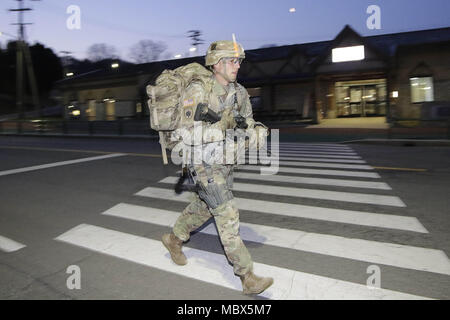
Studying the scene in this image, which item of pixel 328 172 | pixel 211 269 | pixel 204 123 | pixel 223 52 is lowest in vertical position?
pixel 211 269

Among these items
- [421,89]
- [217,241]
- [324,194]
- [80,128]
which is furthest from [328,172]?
[80,128]

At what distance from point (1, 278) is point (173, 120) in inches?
90.6

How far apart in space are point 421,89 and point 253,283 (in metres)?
23.7

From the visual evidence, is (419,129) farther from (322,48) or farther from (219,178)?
(322,48)

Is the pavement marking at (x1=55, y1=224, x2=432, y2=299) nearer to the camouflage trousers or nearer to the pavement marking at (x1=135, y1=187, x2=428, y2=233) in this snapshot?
the camouflage trousers

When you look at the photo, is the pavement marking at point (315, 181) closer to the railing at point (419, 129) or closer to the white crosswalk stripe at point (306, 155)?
the white crosswalk stripe at point (306, 155)

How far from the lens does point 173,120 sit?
3.16m

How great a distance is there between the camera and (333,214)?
17.1ft

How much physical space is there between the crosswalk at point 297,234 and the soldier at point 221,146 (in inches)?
12.0

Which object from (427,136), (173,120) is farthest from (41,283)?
(427,136)

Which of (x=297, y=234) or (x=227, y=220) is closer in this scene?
(x=227, y=220)

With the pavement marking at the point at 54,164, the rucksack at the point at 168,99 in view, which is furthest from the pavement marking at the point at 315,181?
the pavement marking at the point at 54,164

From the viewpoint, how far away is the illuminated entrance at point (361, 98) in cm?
2680
